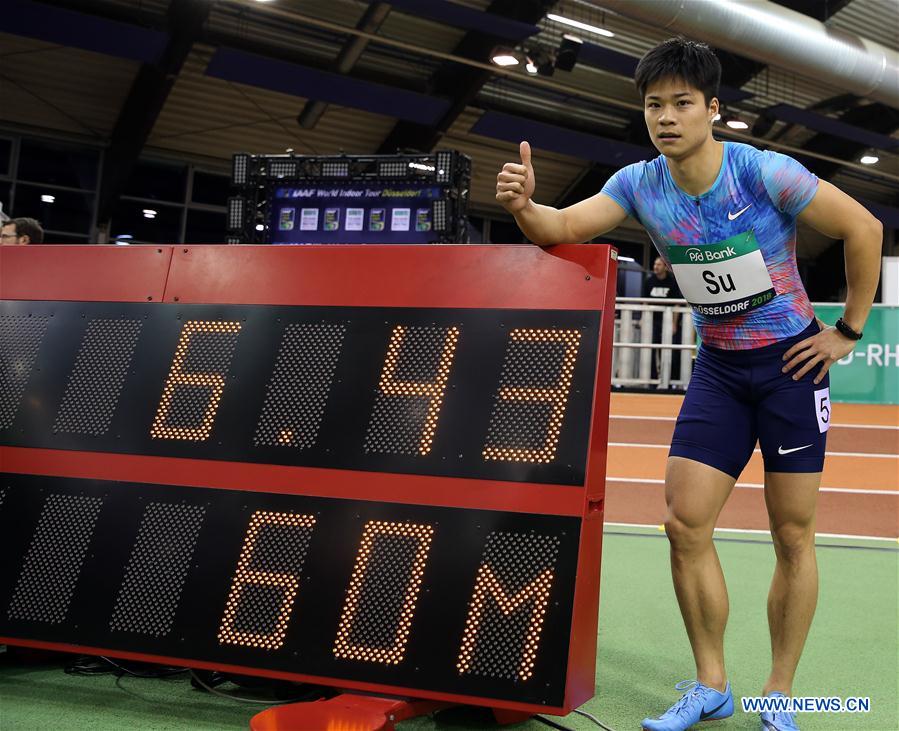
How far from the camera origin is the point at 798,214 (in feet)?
7.58

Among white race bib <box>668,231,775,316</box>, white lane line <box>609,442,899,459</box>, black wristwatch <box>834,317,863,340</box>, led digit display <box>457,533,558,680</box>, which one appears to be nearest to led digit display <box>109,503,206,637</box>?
led digit display <box>457,533,558,680</box>

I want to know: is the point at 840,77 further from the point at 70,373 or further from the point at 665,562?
the point at 70,373

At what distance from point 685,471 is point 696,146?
856 millimetres

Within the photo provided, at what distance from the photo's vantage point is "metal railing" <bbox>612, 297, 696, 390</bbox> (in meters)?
9.55

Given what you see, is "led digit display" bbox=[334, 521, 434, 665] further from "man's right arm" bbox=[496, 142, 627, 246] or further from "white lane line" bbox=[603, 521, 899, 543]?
"white lane line" bbox=[603, 521, 899, 543]

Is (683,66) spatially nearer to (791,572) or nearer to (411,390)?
(411,390)

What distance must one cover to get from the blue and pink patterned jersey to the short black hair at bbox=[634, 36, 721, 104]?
0.17 meters

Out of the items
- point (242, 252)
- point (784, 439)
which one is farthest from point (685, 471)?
point (242, 252)

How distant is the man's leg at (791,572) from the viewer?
2.35 metres

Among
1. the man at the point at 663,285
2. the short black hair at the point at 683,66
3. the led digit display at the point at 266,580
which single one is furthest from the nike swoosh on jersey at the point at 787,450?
the man at the point at 663,285

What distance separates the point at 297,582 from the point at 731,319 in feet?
4.42

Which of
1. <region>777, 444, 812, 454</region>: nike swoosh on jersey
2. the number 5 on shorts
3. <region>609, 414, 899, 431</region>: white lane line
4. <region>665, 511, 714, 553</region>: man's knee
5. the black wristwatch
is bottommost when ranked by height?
A: <region>665, 511, 714, 553</region>: man's knee

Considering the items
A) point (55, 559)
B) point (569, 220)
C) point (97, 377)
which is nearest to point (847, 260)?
point (569, 220)

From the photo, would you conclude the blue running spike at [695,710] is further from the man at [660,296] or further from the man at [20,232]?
the man at [660,296]
